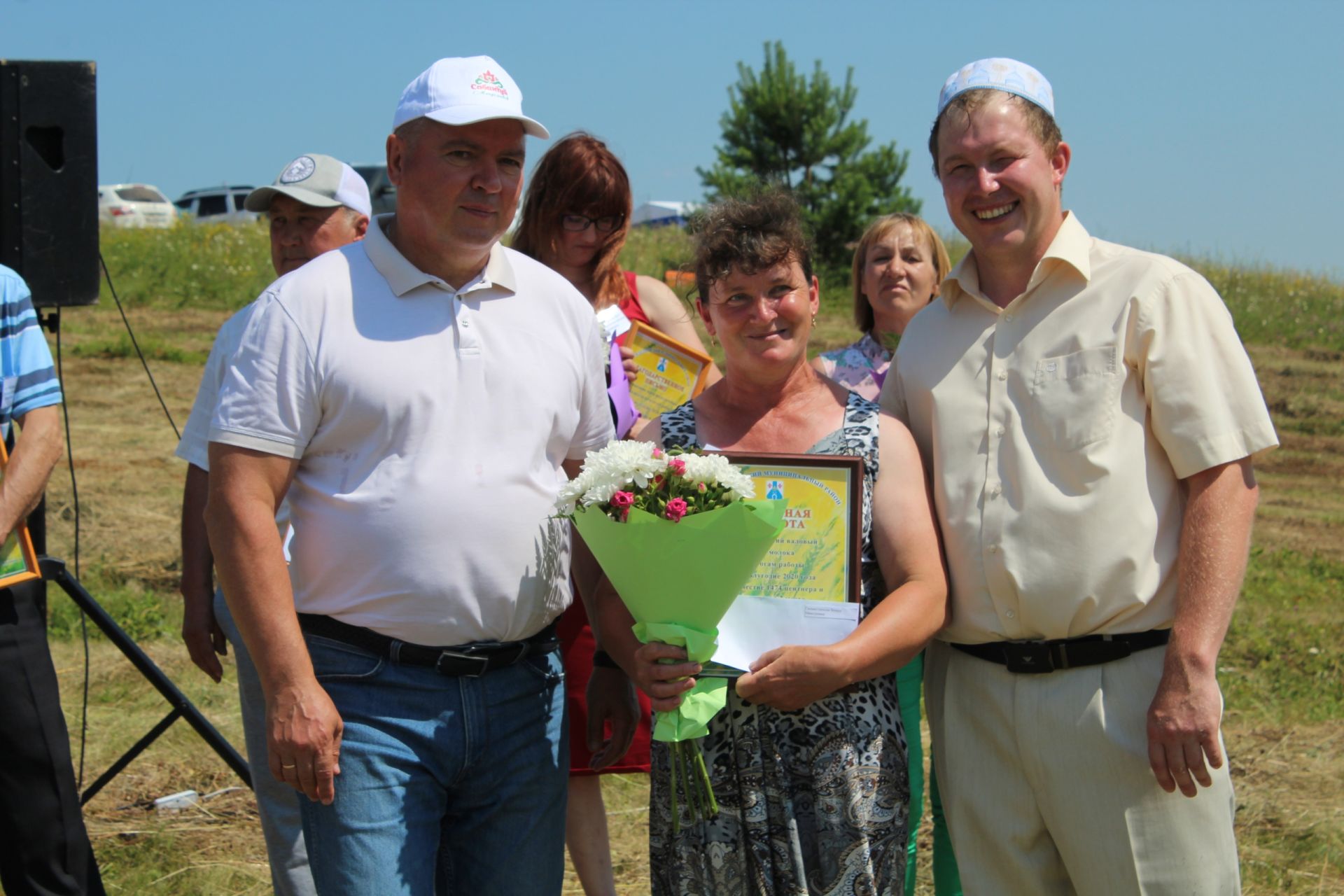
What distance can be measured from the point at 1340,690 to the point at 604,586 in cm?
523

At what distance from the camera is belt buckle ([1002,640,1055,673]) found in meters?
2.80

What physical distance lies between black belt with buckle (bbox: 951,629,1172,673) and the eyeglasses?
208 cm

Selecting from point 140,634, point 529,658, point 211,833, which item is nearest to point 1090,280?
point 529,658

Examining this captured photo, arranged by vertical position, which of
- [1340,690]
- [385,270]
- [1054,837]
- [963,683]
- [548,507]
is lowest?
[1340,690]

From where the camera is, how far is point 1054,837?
2861 mm

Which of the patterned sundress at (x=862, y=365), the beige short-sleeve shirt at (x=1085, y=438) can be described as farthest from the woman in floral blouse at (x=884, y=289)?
the beige short-sleeve shirt at (x=1085, y=438)

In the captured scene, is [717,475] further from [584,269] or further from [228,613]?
[228,613]

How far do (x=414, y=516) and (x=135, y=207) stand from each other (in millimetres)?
31940

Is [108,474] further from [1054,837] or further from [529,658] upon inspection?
[1054,837]

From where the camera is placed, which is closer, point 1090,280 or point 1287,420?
point 1090,280

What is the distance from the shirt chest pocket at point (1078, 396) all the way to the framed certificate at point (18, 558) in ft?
9.77

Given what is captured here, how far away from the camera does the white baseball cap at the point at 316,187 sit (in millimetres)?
4105

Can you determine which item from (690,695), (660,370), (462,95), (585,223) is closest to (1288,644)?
(660,370)

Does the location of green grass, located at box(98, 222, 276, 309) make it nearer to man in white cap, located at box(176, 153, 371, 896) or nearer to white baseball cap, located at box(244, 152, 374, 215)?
white baseball cap, located at box(244, 152, 374, 215)
